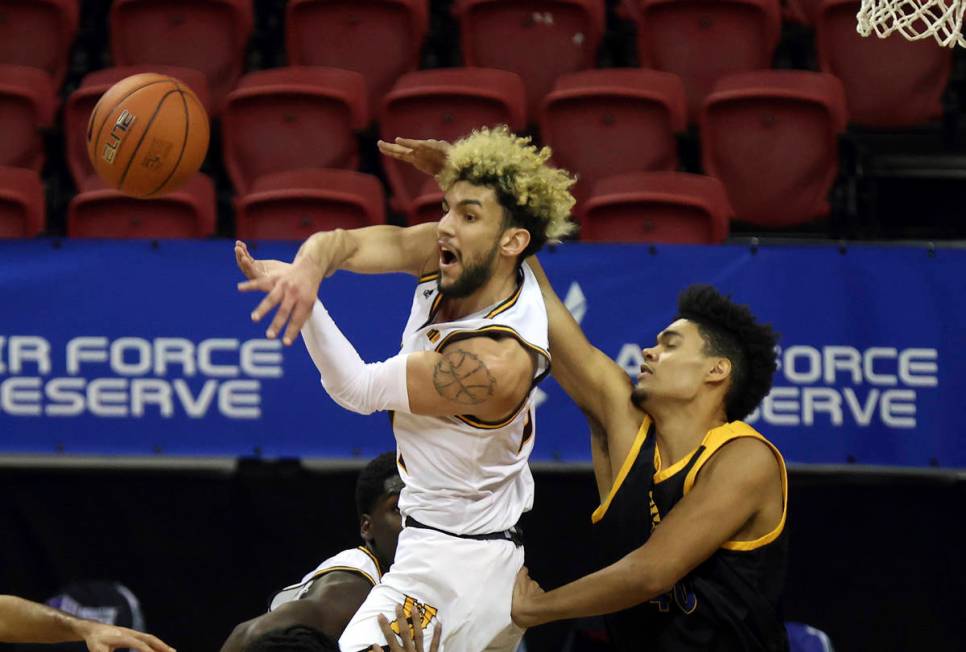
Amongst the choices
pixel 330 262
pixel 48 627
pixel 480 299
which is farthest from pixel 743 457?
pixel 48 627

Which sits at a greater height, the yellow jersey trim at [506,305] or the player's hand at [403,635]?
the yellow jersey trim at [506,305]

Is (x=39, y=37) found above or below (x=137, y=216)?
above

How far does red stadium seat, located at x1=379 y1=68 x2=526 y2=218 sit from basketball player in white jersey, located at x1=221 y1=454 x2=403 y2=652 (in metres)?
1.98

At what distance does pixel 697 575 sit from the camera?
164 inches

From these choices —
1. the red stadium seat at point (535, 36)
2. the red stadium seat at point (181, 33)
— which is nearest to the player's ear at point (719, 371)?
the red stadium seat at point (535, 36)

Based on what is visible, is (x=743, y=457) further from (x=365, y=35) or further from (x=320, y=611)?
(x=365, y=35)

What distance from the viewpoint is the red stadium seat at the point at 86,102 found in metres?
6.91

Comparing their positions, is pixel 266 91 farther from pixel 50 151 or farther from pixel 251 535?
pixel 251 535

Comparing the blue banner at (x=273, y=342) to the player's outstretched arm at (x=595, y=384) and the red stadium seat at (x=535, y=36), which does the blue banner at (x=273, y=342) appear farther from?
the red stadium seat at (x=535, y=36)

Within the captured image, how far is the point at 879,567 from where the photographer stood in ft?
19.2

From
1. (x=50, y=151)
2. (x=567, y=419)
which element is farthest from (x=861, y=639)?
(x=50, y=151)

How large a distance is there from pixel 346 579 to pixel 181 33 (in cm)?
373

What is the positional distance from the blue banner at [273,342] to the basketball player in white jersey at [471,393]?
57.3 inches

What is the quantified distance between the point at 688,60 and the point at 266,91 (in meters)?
1.97
